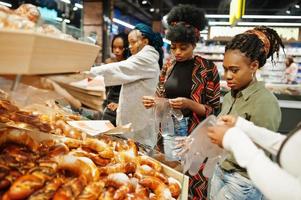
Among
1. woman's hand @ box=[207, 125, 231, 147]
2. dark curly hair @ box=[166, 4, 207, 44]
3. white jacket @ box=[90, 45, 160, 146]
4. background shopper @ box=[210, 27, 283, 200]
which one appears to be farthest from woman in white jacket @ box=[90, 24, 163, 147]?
woman's hand @ box=[207, 125, 231, 147]

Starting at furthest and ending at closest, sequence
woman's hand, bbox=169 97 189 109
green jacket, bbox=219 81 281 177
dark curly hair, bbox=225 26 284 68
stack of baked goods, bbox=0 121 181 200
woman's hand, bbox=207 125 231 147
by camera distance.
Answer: woman's hand, bbox=169 97 189 109 → dark curly hair, bbox=225 26 284 68 → green jacket, bbox=219 81 281 177 → woman's hand, bbox=207 125 231 147 → stack of baked goods, bbox=0 121 181 200

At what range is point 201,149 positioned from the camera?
160 centimetres

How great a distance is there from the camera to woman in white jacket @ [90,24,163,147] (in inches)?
114

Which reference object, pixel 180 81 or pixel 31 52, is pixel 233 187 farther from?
pixel 31 52

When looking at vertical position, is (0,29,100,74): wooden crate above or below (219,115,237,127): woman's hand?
above

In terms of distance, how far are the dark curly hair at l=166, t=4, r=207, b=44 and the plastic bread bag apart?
1087 mm

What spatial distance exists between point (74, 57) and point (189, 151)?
0.89 m

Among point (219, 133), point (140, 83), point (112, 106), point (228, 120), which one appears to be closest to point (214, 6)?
point (112, 106)

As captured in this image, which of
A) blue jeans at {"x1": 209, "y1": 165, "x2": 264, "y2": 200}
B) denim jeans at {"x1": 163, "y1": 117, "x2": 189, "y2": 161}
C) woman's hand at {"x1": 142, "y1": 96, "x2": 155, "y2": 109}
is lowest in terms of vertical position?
blue jeans at {"x1": 209, "y1": 165, "x2": 264, "y2": 200}

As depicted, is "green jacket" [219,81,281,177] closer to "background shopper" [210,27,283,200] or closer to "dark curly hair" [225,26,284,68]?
"background shopper" [210,27,283,200]

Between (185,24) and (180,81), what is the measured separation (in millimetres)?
478

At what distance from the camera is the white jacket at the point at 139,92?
2.88 m

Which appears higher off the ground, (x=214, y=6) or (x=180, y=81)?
(x=214, y=6)

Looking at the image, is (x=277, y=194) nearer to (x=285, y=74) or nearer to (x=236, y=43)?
(x=236, y=43)
